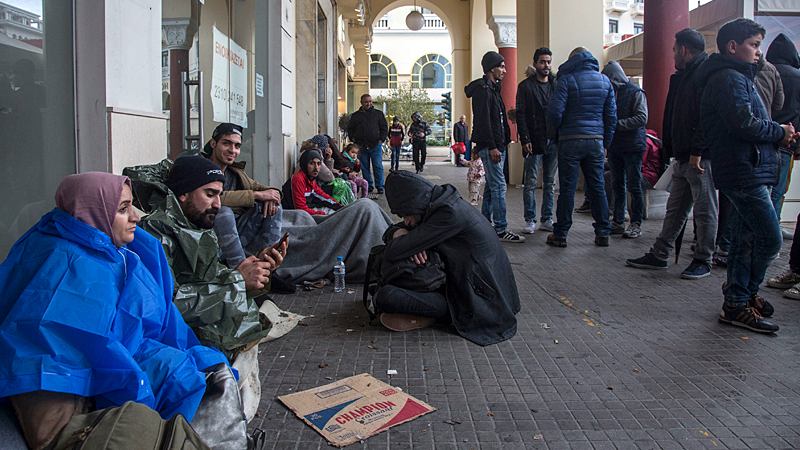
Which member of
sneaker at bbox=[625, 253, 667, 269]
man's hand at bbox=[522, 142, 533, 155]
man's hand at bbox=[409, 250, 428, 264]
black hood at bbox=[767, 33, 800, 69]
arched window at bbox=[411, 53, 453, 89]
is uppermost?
arched window at bbox=[411, 53, 453, 89]

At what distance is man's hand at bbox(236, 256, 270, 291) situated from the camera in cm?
286

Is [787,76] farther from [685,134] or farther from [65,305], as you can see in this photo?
[65,305]

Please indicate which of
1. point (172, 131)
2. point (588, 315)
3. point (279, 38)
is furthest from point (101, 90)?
point (279, 38)

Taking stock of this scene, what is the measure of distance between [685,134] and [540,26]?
8.83 metres

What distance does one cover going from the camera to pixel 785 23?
7.71 m

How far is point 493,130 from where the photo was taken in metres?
7.15

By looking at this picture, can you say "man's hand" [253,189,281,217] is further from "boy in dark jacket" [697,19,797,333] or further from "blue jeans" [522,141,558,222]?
"blue jeans" [522,141,558,222]

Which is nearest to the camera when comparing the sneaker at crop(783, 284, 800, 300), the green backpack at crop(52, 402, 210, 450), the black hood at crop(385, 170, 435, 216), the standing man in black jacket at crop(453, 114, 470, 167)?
the green backpack at crop(52, 402, 210, 450)

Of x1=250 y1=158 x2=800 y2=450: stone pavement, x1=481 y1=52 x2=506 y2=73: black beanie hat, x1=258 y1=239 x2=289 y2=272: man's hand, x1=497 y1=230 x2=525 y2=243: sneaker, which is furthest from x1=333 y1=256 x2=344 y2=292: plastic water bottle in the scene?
x1=481 y1=52 x2=506 y2=73: black beanie hat

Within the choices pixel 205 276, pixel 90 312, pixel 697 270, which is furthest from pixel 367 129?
pixel 90 312

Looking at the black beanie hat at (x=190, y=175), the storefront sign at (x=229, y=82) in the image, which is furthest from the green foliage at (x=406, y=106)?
the black beanie hat at (x=190, y=175)

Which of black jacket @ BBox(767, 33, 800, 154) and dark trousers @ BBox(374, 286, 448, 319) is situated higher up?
black jacket @ BBox(767, 33, 800, 154)

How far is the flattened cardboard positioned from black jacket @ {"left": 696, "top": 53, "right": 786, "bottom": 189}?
8.63 ft

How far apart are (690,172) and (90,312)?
5093 mm
